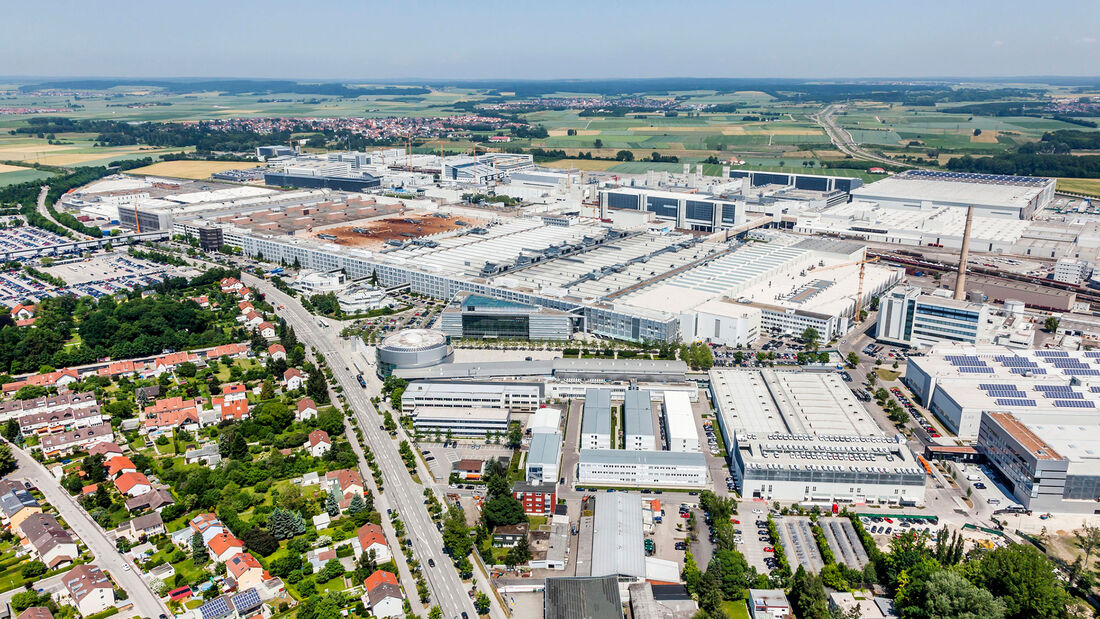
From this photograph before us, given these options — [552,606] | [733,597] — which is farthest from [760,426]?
[552,606]

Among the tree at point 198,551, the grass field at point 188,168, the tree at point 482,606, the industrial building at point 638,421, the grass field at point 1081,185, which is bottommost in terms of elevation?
the tree at point 482,606

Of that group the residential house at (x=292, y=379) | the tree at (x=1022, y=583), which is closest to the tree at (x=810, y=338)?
the tree at (x=1022, y=583)

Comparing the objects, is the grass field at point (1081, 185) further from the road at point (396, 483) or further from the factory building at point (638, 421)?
the road at point (396, 483)

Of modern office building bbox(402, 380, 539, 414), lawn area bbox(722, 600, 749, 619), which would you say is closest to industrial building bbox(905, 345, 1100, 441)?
lawn area bbox(722, 600, 749, 619)

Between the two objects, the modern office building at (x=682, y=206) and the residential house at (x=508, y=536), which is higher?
the modern office building at (x=682, y=206)

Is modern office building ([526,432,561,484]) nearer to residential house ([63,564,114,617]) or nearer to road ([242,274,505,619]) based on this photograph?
road ([242,274,505,619])

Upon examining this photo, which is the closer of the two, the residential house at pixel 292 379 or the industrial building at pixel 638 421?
the industrial building at pixel 638 421

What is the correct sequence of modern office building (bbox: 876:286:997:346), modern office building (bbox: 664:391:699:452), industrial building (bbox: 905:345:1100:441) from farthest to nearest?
modern office building (bbox: 876:286:997:346)
industrial building (bbox: 905:345:1100:441)
modern office building (bbox: 664:391:699:452)

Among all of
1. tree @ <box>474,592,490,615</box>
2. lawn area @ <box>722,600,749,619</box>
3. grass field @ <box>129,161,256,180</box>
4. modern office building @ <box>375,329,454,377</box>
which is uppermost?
grass field @ <box>129,161,256,180</box>
